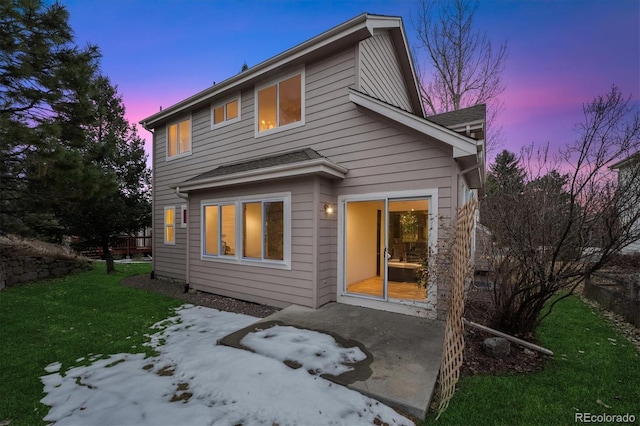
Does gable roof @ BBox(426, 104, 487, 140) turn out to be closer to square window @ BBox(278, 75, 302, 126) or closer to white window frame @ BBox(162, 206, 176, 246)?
square window @ BBox(278, 75, 302, 126)

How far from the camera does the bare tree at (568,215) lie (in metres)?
3.65

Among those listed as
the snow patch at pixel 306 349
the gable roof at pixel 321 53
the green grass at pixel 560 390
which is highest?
the gable roof at pixel 321 53

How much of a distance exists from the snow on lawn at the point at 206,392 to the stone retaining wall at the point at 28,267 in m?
8.21

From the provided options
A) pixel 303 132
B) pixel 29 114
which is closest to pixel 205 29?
pixel 29 114

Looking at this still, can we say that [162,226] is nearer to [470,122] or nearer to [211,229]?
[211,229]

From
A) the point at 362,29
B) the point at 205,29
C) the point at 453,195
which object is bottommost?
the point at 453,195

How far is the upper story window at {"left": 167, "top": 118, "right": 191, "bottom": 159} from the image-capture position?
9555 millimetres

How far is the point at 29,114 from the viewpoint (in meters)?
7.00

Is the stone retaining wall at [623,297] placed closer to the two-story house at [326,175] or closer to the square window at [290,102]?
the two-story house at [326,175]

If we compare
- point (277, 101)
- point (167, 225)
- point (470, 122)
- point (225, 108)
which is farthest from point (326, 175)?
point (167, 225)

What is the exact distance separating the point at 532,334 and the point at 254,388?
4.48 metres

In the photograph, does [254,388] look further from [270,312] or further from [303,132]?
[303,132]

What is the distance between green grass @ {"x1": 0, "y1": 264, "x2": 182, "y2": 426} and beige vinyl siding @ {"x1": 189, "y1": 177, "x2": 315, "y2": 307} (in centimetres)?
114

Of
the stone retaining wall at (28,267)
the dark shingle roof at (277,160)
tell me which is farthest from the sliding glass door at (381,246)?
the stone retaining wall at (28,267)
